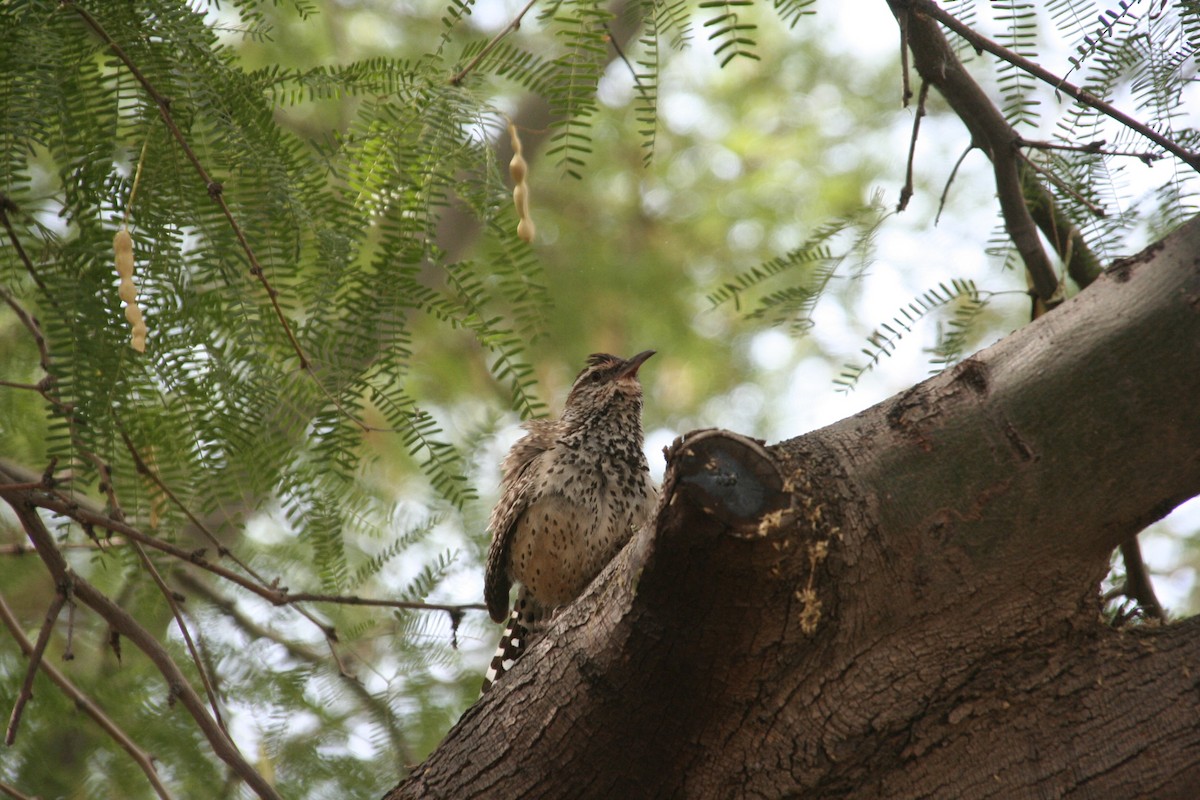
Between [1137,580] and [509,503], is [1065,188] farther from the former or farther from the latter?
[509,503]

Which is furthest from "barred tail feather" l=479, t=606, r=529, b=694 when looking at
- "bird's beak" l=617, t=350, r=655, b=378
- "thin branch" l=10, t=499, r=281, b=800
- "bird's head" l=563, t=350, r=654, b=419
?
"thin branch" l=10, t=499, r=281, b=800

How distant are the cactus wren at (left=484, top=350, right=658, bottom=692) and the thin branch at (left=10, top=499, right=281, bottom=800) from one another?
1.02 m

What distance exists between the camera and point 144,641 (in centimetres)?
281

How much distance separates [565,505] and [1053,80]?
77.6 inches

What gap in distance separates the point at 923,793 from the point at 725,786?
364 millimetres

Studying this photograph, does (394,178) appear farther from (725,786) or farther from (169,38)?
(725,786)

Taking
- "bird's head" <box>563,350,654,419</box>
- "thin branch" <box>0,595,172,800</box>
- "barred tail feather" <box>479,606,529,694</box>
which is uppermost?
"bird's head" <box>563,350,654,419</box>

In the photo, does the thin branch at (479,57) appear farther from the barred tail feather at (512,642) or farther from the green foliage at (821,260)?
the barred tail feather at (512,642)

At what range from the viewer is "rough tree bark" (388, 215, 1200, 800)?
1948 millimetres

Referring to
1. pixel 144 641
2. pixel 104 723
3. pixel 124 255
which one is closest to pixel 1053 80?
pixel 124 255

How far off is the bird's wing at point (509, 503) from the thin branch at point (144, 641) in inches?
46.8

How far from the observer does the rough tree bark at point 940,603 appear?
1948 mm

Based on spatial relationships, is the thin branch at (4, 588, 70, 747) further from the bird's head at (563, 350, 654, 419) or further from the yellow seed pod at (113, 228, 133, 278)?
the bird's head at (563, 350, 654, 419)

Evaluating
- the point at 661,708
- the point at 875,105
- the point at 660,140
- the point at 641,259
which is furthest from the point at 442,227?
the point at 661,708
